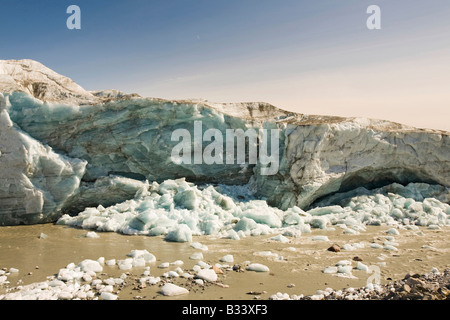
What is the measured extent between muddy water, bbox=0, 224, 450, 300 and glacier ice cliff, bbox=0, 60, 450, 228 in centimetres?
131

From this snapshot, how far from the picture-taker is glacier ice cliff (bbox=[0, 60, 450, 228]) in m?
9.84

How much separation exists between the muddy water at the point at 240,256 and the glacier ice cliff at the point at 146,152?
1306 millimetres

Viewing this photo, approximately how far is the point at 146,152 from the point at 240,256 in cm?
565

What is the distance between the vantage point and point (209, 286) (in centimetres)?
525

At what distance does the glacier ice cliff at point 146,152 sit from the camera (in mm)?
9836

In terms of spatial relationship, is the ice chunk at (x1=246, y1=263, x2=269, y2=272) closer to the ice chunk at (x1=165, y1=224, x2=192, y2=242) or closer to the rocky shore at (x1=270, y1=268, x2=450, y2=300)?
the rocky shore at (x1=270, y1=268, x2=450, y2=300)

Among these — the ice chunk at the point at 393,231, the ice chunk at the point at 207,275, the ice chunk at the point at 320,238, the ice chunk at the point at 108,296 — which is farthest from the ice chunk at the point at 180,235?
the ice chunk at the point at 393,231

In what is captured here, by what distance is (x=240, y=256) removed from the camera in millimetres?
6973

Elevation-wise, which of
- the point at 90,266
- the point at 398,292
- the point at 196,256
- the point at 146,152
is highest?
the point at 146,152

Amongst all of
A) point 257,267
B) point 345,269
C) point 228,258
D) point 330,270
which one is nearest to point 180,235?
point 228,258

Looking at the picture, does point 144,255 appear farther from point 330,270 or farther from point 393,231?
point 393,231

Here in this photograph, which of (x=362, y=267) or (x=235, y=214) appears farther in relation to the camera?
(x=235, y=214)

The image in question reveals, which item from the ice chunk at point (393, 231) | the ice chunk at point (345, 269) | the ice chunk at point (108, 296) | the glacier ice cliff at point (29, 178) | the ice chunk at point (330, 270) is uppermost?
the glacier ice cliff at point (29, 178)

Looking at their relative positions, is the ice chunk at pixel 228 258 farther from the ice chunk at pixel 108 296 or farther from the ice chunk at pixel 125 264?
the ice chunk at pixel 108 296
